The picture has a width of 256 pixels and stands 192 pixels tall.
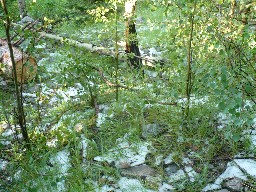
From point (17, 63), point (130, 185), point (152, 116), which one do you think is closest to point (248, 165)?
point (130, 185)

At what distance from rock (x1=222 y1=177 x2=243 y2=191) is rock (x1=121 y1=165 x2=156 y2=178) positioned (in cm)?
77

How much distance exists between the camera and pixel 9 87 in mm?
5918

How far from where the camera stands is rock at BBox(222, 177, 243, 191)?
3.18m

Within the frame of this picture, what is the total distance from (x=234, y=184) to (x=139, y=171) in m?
1.02

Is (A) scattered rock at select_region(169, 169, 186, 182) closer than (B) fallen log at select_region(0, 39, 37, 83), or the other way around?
(A) scattered rock at select_region(169, 169, 186, 182)

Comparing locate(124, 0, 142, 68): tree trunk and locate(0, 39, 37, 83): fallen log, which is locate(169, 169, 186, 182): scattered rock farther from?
locate(0, 39, 37, 83): fallen log

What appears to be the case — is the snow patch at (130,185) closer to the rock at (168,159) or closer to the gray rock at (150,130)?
the rock at (168,159)

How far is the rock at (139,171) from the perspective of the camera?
3506 mm

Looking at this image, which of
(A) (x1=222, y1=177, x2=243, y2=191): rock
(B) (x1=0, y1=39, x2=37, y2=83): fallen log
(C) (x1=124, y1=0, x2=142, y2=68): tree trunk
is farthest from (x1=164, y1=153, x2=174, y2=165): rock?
(B) (x1=0, y1=39, x2=37, y2=83): fallen log

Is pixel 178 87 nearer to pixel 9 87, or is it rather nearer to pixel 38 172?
pixel 38 172

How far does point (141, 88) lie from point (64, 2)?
6749 millimetres

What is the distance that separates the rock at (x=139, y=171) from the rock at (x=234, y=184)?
2.51ft

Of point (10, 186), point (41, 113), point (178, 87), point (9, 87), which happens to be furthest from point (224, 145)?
point (9, 87)

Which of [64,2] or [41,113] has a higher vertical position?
[64,2]
